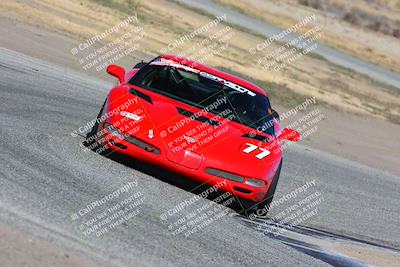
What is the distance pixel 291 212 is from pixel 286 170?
272cm

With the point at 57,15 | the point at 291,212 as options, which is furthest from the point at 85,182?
the point at 57,15

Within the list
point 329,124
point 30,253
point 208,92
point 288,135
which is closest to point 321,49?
point 329,124

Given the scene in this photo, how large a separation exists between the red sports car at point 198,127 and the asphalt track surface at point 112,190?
0.30 metres

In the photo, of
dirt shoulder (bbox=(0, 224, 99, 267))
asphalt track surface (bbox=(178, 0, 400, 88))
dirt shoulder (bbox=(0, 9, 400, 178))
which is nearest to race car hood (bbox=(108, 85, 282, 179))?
dirt shoulder (bbox=(0, 224, 99, 267))

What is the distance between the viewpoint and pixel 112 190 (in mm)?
7527

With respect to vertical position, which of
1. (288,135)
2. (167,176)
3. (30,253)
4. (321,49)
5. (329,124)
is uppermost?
(30,253)

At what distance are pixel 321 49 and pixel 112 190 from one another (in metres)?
35.7

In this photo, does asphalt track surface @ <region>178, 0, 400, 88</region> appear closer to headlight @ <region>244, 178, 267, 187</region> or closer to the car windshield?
the car windshield

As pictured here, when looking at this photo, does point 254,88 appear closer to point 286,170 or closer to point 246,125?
point 246,125

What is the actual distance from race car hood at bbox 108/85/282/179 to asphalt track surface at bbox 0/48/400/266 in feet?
1.16

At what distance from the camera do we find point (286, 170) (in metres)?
12.6

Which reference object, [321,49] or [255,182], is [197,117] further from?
[321,49]

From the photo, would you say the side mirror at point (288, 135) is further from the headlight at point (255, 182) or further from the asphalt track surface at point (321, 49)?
the asphalt track surface at point (321, 49)

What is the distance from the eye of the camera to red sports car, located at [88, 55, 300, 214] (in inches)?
329
